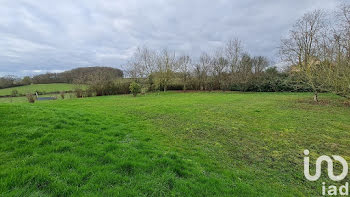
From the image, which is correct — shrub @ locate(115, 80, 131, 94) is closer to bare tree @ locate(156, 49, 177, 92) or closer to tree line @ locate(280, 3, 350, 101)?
bare tree @ locate(156, 49, 177, 92)

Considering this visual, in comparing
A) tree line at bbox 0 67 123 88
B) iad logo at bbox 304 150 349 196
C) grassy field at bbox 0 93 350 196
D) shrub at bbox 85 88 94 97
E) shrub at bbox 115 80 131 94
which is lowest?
iad logo at bbox 304 150 349 196

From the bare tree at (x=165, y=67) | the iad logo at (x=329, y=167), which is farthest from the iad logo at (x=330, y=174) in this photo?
the bare tree at (x=165, y=67)

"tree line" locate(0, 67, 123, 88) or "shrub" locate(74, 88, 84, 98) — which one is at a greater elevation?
"tree line" locate(0, 67, 123, 88)

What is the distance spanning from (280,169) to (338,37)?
10694 millimetres

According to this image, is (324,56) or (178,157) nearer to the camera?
(178,157)

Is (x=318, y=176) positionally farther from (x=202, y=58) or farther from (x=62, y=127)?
(x=202, y=58)

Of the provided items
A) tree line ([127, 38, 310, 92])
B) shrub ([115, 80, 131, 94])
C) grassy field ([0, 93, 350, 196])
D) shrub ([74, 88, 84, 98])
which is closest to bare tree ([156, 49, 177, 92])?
tree line ([127, 38, 310, 92])

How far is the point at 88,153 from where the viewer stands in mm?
3057

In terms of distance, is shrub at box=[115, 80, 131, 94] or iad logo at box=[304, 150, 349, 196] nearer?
iad logo at box=[304, 150, 349, 196]

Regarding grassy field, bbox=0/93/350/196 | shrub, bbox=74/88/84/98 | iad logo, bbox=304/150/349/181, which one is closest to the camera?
grassy field, bbox=0/93/350/196

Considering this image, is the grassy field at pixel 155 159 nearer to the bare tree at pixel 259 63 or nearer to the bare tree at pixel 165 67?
the bare tree at pixel 165 67

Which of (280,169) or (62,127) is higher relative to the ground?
(62,127)

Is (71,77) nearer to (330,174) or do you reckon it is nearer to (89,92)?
(89,92)

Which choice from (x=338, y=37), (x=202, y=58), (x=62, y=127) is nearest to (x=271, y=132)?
(x=62, y=127)
